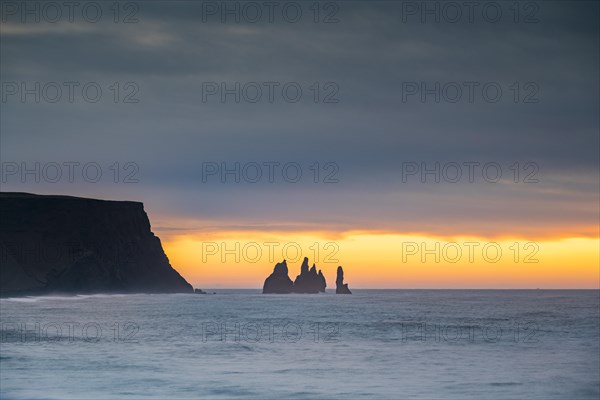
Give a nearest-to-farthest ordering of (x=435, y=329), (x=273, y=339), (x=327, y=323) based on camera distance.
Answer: (x=273, y=339) → (x=435, y=329) → (x=327, y=323)

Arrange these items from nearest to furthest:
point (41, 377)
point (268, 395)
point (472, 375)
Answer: point (268, 395) → point (41, 377) → point (472, 375)

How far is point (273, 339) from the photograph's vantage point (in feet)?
211

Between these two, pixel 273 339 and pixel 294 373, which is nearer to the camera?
pixel 294 373

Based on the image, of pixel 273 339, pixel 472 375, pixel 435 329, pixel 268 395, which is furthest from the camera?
pixel 435 329

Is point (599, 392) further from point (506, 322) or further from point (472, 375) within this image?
point (506, 322)

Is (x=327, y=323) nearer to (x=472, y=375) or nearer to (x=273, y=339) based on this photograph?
(x=273, y=339)

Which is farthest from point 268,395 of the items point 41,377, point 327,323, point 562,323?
point 562,323

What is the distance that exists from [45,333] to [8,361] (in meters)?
20.4

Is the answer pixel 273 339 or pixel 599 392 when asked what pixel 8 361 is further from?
pixel 599 392

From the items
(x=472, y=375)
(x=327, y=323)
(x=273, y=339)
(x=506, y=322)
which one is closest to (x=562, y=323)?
(x=506, y=322)

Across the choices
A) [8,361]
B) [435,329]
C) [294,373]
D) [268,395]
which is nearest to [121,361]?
[8,361]

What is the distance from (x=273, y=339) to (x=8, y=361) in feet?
78.2

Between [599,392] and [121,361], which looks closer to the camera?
[599,392]

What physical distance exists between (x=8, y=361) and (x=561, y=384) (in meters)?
30.8
